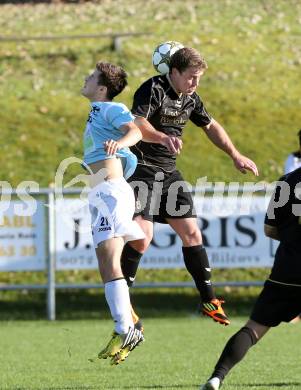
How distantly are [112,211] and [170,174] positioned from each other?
125cm

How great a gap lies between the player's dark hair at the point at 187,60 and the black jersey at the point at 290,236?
173 cm

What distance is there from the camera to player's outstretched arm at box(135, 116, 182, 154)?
7129mm

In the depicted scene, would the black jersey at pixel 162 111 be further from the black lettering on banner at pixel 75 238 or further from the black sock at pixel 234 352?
the black lettering on banner at pixel 75 238

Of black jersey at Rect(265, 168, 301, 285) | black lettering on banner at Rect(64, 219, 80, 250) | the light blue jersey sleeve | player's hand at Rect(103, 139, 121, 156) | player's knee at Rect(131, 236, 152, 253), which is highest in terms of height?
the light blue jersey sleeve

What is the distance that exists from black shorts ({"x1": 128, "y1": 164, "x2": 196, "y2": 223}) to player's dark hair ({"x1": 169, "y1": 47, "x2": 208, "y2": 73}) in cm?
92

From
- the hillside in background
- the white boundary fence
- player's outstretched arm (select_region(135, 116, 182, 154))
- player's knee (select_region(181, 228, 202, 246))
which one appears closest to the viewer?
player's outstretched arm (select_region(135, 116, 182, 154))

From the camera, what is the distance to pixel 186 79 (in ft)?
25.5

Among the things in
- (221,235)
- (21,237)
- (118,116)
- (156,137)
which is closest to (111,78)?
(118,116)

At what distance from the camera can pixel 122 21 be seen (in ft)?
81.0

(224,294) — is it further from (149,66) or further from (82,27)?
(82,27)

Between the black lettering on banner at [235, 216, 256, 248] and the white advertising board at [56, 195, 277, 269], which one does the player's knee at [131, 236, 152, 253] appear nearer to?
the white advertising board at [56, 195, 277, 269]

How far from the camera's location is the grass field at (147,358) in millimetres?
7381

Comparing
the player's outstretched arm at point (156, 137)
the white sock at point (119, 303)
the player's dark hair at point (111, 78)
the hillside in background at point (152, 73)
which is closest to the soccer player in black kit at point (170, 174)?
the player's outstretched arm at point (156, 137)

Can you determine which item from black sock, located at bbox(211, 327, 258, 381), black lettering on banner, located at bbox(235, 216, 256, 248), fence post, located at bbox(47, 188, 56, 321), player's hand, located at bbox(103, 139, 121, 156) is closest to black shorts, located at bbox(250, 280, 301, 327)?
black sock, located at bbox(211, 327, 258, 381)
